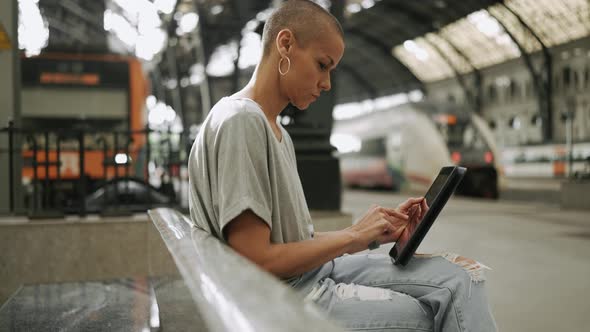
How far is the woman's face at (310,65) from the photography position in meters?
1.80

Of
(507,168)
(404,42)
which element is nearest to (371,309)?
(507,168)

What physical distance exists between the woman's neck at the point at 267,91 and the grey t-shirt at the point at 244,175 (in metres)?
0.11

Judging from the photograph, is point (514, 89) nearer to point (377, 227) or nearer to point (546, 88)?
point (546, 88)

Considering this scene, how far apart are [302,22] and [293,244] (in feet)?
2.15

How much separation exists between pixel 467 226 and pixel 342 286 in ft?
27.6

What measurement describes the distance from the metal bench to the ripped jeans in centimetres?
47

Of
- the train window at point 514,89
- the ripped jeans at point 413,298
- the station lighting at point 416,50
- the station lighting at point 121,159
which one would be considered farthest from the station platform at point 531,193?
the station lighting at point 416,50

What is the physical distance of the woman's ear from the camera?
1786 millimetres

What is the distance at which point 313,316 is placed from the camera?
85 centimetres

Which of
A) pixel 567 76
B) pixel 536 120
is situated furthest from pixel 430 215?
pixel 536 120

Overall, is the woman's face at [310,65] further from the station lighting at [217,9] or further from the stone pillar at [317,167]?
the station lighting at [217,9]

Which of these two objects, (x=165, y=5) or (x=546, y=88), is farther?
(x=546, y=88)

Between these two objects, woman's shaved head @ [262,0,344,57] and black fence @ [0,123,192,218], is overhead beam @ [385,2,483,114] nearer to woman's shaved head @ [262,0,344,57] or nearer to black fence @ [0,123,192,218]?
black fence @ [0,123,192,218]

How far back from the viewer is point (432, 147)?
18.5 metres
